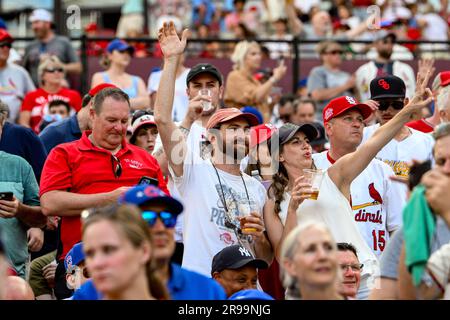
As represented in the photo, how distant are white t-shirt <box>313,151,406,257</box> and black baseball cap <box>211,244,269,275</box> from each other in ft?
4.28

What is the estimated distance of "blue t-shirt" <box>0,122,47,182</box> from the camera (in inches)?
386

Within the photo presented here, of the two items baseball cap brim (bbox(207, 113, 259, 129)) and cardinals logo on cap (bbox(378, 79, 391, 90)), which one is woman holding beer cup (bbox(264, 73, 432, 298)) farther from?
cardinals logo on cap (bbox(378, 79, 391, 90))

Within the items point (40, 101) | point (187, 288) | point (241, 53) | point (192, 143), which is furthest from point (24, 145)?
point (241, 53)

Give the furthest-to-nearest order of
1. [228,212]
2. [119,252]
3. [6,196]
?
[6,196] < [228,212] < [119,252]

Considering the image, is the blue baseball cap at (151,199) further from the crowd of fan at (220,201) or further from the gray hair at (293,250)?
the gray hair at (293,250)

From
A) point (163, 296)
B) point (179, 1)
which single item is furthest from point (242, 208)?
point (179, 1)

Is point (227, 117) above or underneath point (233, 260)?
above

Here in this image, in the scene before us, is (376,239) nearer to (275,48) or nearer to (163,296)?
(163,296)

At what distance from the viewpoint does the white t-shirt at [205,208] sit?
8.51m

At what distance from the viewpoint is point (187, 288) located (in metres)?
6.19

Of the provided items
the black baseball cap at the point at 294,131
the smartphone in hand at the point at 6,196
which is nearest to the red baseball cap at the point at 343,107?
the black baseball cap at the point at 294,131

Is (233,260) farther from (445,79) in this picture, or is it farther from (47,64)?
(47,64)

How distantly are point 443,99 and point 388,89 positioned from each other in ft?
1.66

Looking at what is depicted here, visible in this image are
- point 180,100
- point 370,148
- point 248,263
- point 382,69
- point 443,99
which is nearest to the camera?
point 248,263
